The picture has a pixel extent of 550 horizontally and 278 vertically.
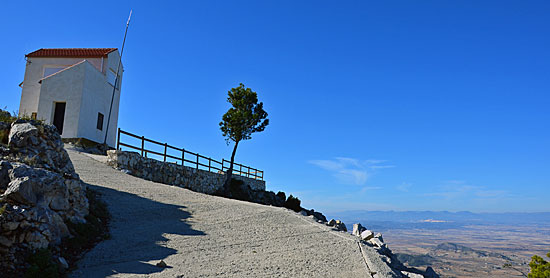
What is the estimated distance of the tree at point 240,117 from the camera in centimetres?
2667

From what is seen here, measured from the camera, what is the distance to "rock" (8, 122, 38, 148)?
890cm

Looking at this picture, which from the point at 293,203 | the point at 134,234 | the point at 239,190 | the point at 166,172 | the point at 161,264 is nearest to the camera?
the point at 161,264

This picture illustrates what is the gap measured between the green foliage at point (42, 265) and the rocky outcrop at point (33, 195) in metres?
0.16

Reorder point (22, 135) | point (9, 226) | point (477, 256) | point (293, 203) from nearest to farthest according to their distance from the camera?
point (9, 226) → point (22, 135) → point (293, 203) → point (477, 256)

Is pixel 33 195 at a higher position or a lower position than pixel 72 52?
lower

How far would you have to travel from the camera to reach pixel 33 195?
265 inches

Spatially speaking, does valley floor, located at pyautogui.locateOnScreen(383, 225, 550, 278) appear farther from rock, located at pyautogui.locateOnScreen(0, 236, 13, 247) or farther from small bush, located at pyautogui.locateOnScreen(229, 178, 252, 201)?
rock, located at pyautogui.locateOnScreen(0, 236, 13, 247)

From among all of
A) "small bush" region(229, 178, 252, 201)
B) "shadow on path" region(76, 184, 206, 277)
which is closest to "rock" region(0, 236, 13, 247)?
"shadow on path" region(76, 184, 206, 277)

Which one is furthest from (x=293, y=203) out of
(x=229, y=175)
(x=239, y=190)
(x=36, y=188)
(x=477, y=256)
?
(x=477, y=256)

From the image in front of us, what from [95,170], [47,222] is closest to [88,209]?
[47,222]

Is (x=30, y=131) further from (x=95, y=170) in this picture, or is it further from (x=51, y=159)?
(x=95, y=170)

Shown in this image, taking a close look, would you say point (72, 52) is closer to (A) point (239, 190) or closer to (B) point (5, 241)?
(A) point (239, 190)

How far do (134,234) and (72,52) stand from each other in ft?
70.5

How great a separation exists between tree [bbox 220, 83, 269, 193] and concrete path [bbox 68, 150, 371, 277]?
13.7 m
